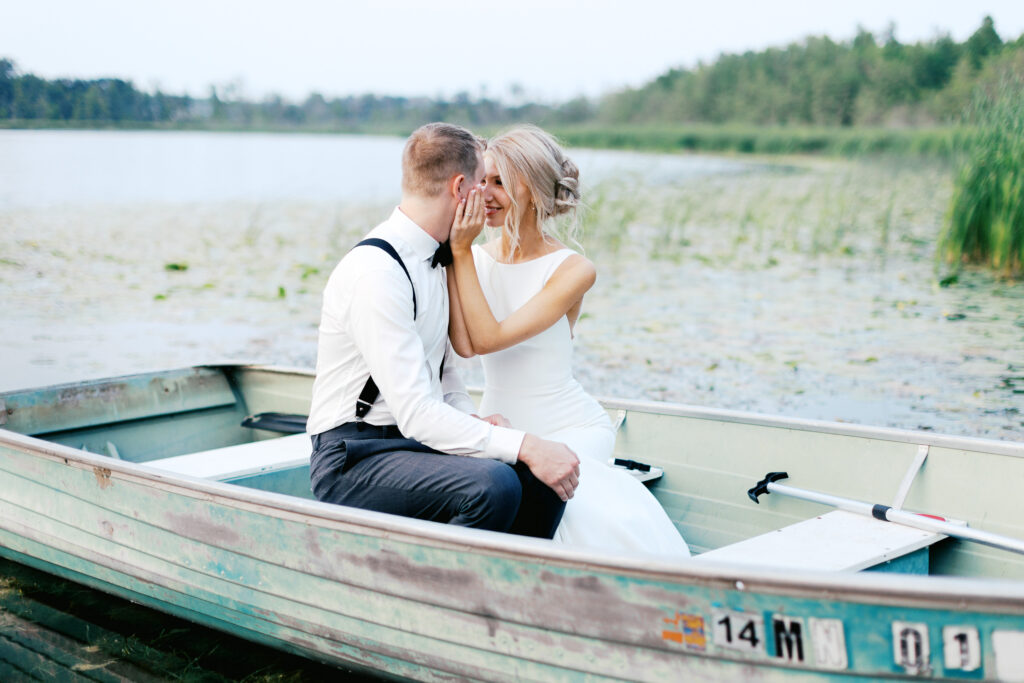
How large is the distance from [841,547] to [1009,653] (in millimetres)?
797

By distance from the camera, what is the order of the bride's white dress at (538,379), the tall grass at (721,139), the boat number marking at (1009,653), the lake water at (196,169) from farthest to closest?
the tall grass at (721,139) → the lake water at (196,169) → the bride's white dress at (538,379) → the boat number marking at (1009,653)

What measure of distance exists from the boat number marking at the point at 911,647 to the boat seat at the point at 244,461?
212cm

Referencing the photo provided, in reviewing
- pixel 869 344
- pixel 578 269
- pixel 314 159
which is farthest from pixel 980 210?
pixel 314 159

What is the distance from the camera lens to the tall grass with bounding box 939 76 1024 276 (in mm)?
7316

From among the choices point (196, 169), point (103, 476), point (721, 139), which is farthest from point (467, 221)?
point (721, 139)

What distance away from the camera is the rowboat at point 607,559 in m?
1.83

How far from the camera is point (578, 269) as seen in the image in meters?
2.88

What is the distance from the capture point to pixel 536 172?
275cm

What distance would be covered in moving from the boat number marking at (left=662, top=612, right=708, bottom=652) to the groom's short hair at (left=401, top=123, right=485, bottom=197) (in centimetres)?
118

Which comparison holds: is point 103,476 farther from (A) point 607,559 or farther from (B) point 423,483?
(A) point 607,559

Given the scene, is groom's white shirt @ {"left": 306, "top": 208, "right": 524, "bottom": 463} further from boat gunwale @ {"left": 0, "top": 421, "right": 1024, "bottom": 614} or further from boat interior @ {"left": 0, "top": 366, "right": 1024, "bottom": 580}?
boat interior @ {"left": 0, "top": 366, "right": 1024, "bottom": 580}

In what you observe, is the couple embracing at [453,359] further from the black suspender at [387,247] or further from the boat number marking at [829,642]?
the boat number marking at [829,642]

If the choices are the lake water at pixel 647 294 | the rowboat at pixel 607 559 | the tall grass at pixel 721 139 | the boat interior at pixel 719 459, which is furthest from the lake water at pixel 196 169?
the rowboat at pixel 607 559

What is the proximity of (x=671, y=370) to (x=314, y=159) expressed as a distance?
1997 cm
